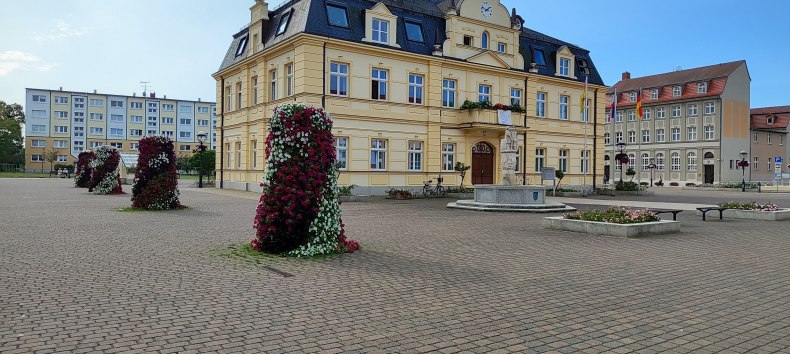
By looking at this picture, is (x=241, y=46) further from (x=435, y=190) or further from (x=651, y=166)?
(x=651, y=166)

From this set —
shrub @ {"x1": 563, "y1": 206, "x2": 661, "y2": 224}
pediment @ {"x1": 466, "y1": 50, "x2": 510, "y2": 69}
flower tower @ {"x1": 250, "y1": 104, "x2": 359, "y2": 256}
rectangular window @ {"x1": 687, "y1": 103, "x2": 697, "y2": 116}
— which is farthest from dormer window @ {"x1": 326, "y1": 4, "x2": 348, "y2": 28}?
rectangular window @ {"x1": 687, "y1": 103, "x2": 697, "y2": 116}

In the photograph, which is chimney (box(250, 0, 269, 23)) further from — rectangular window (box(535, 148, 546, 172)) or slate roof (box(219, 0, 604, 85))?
rectangular window (box(535, 148, 546, 172))

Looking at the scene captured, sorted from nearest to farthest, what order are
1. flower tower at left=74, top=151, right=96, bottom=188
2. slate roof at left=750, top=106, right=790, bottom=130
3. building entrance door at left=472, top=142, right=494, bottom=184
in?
building entrance door at left=472, top=142, right=494, bottom=184 → flower tower at left=74, top=151, right=96, bottom=188 → slate roof at left=750, top=106, right=790, bottom=130

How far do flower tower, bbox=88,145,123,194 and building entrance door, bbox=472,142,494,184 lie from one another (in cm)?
1955

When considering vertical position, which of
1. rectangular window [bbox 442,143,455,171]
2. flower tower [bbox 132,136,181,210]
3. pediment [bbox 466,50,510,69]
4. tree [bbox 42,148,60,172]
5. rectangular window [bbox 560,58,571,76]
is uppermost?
rectangular window [bbox 560,58,571,76]

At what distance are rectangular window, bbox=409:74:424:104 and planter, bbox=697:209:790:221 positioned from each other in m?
17.1

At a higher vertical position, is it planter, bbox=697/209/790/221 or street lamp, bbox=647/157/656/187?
street lamp, bbox=647/157/656/187

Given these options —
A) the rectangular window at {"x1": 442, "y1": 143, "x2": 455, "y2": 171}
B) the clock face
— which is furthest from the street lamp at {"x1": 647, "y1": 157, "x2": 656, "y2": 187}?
the rectangular window at {"x1": 442, "y1": 143, "x2": 455, "y2": 171}

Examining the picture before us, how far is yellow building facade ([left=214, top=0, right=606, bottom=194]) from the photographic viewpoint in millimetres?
29516

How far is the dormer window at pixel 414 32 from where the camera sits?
32.3 metres

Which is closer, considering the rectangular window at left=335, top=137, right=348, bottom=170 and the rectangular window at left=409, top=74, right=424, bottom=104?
the rectangular window at left=335, top=137, right=348, bottom=170

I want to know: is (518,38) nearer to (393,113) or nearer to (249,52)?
(393,113)

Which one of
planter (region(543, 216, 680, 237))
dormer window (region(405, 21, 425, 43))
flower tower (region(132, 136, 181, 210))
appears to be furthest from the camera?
dormer window (region(405, 21, 425, 43))

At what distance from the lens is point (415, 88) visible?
32.1 meters
